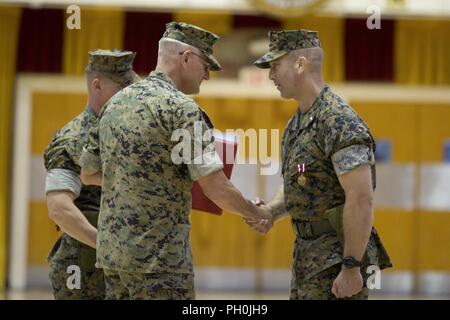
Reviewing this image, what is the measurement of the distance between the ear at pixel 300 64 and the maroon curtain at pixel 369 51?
6253mm

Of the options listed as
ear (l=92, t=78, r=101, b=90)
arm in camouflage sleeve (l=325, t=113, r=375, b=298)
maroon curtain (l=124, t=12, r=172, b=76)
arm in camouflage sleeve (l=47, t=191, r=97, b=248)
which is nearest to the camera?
arm in camouflage sleeve (l=325, t=113, r=375, b=298)

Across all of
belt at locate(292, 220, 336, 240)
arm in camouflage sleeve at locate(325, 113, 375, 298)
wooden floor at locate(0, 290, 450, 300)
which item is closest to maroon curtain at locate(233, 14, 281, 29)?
wooden floor at locate(0, 290, 450, 300)

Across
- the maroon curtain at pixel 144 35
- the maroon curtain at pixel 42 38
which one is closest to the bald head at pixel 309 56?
the maroon curtain at pixel 144 35

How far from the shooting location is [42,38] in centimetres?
1001

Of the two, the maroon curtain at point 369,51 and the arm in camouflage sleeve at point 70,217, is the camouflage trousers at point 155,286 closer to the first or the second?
the arm in camouflage sleeve at point 70,217

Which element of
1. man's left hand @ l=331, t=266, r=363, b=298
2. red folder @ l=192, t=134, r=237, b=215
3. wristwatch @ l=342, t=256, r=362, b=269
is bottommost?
man's left hand @ l=331, t=266, r=363, b=298

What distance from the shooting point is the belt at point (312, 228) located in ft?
12.8

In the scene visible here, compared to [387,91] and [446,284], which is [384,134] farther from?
[446,284]

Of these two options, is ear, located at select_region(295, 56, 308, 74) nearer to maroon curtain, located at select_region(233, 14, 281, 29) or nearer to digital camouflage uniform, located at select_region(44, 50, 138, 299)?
digital camouflage uniform, located at select_region(44, 50, 138, 299)

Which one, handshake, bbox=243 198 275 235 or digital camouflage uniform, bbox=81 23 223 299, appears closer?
digital camouflage uniform, bbox=81 23 223 299

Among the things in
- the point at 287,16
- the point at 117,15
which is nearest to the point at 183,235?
the point at 287,16

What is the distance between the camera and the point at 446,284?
10164 mm

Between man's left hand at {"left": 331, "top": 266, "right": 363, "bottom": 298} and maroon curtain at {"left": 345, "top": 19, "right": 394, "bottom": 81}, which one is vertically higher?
maroon curtain at {"left": 345, "top": 19, "right": 394, "bottom": 81}

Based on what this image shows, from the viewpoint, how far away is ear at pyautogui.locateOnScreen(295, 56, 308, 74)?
A: 158 inches
